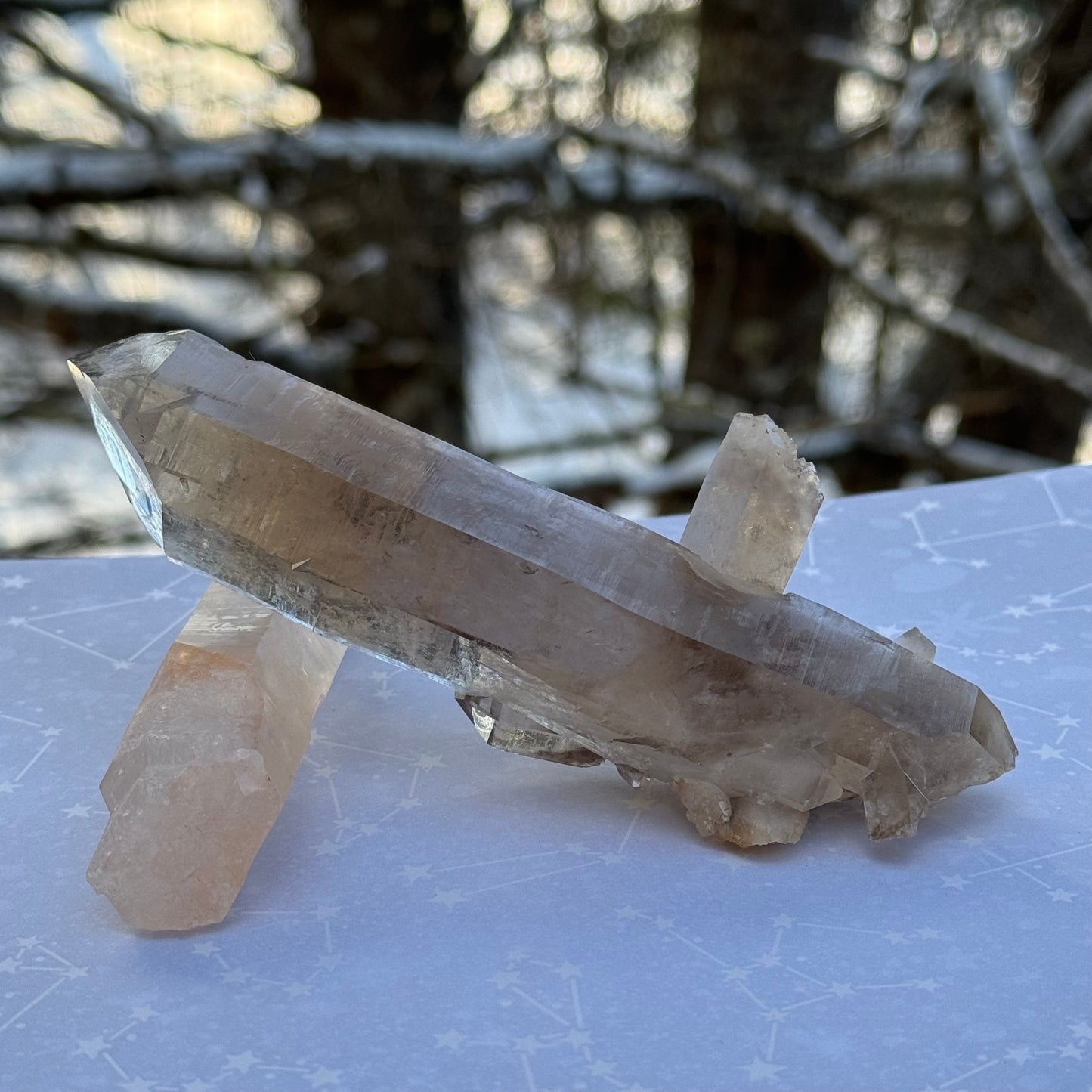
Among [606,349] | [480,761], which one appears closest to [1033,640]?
[480,761]

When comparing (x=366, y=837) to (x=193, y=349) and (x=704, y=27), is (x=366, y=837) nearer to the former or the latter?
(x=193, y=349)

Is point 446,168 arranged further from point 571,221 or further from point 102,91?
point 102,91

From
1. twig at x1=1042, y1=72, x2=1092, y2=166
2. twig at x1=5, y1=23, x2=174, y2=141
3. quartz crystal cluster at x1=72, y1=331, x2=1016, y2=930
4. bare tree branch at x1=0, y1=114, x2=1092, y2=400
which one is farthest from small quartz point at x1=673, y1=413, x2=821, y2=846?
twig at x1=1042, y1=72, x2=1092, y2=166

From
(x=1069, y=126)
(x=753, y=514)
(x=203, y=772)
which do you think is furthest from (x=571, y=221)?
(x=203, y=772)

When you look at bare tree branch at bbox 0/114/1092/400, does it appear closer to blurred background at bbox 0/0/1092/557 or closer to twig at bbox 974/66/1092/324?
blurred background at bbox 0/0/1092/557

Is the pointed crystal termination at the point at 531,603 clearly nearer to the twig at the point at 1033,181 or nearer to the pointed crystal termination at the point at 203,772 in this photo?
the pointed crystal termination at the point at 203,772

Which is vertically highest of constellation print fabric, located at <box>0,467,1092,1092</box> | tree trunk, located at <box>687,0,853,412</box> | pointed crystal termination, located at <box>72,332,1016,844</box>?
pointed crystal termination, located at <box>72,332,1016,844</box>
